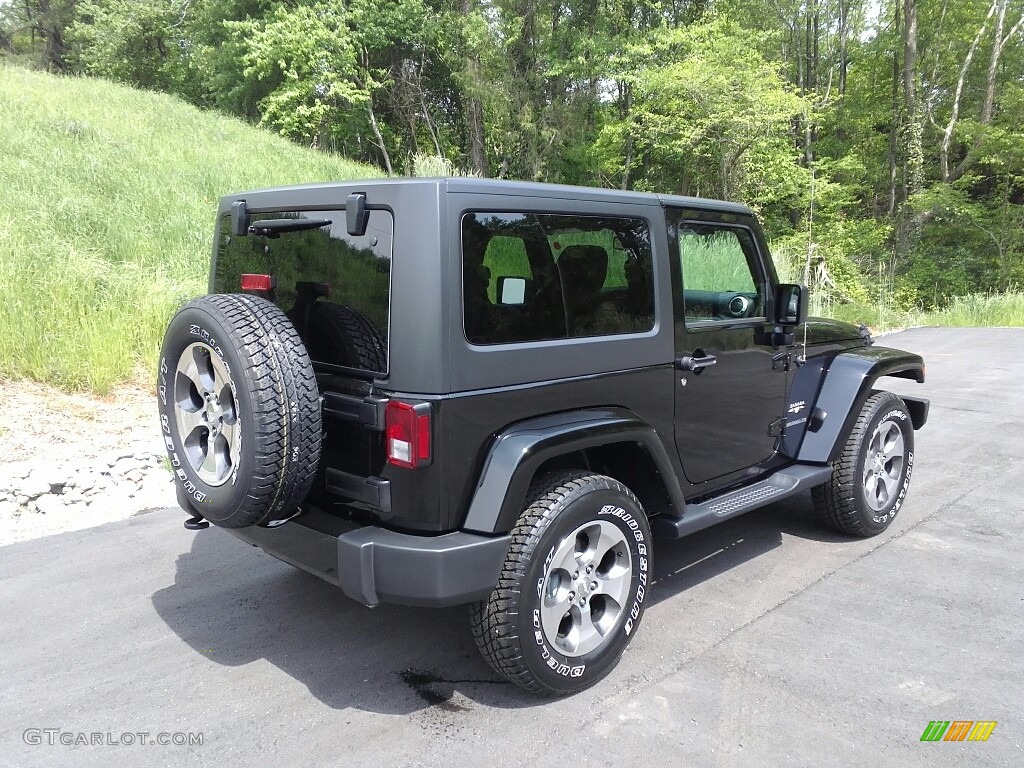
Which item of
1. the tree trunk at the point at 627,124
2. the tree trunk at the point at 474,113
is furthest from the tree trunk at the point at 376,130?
the tree trunk at the point at 627,124

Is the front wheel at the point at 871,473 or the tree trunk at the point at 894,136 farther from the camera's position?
the tree trunk at the point at 894,136

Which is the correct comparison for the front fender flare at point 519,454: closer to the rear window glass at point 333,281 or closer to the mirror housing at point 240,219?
the rear window glass at point 333,281

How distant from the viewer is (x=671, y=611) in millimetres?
3631

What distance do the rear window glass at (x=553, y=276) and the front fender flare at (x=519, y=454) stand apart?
1.12 ft

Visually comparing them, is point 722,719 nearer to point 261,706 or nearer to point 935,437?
point 261,706

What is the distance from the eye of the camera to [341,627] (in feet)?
11.5

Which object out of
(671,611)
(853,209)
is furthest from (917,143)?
(671,611)

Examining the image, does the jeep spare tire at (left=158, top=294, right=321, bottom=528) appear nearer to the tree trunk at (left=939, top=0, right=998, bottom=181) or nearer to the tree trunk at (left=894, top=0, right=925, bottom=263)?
the tree trunk at (left=894, top=0, right=925, bottom=263)

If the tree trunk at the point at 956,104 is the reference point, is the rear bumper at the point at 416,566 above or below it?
below

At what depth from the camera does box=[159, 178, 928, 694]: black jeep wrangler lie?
264cm

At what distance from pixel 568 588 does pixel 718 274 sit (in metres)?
1.89

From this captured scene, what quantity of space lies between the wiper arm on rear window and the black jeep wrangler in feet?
0.04

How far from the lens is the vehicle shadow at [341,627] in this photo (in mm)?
2992

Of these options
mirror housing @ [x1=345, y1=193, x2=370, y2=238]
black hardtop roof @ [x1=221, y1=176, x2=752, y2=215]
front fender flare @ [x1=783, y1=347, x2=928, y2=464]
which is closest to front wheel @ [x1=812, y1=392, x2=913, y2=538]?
front fender flare @ [x1=783, y1=347, x2=928, y2=464]
